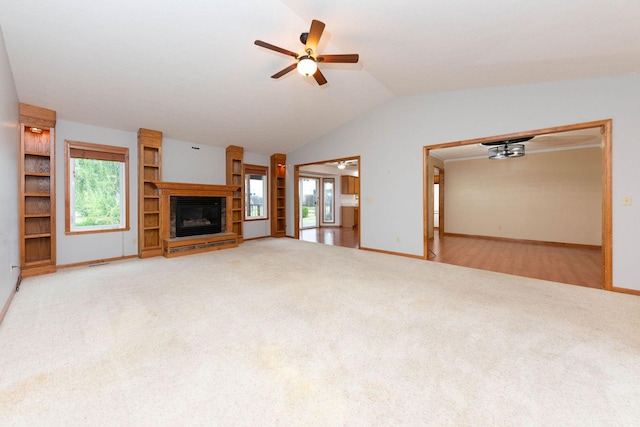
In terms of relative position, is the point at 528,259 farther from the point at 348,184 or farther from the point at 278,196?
the point at 348,184

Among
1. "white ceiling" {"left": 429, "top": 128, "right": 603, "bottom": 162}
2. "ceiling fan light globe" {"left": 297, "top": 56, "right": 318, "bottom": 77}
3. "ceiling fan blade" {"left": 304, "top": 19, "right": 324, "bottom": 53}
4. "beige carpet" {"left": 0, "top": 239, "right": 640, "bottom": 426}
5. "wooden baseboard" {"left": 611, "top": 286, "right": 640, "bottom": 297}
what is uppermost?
"ceiling fan blade" {"left": 304, "top": 19, "right": 324, "bottom": 53}

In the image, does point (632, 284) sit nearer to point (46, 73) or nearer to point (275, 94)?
point (275, 94)

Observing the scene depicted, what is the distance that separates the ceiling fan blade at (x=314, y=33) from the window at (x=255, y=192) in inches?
181

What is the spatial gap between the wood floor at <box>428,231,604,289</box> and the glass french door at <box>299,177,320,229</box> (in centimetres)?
483

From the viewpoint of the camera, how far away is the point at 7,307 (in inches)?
101

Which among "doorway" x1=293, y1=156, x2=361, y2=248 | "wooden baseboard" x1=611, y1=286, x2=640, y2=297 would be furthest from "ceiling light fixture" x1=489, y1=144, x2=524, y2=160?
"doorway" x1=293, y1=156, x2=361, y2=248

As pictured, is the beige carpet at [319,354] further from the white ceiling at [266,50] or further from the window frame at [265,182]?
the window frame at [265,182]

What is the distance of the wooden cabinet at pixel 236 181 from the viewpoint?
6375mm

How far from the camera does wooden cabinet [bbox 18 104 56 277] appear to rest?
145 inches

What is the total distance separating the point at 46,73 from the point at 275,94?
9.55ft

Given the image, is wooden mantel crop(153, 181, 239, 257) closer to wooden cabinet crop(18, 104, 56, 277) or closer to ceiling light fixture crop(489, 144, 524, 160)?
wooden cabinet crop(18, 104, 56, 277)

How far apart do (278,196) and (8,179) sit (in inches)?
205

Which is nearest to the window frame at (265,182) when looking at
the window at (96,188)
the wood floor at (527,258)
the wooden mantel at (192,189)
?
the wooden mantel at (192,189)

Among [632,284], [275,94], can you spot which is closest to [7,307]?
[275,94]
